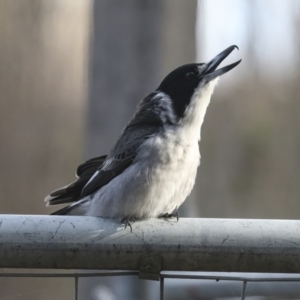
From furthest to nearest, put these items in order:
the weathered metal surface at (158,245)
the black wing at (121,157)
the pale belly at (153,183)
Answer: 1. the black wing at (121,157)
2. the pale belly at (153,183)
3. the weathered metal surface at (158,245)

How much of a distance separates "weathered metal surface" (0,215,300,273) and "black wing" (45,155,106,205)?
1.16 metres

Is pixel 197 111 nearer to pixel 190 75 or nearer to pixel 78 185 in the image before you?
pixel 190 75

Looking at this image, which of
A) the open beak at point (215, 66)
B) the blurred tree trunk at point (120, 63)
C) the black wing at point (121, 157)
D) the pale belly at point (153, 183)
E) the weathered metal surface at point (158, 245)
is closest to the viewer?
the weathered metal surface at point (158, 245)

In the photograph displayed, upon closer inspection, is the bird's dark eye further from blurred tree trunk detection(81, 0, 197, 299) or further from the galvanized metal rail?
blurred tree trunk detection(81, 0, 197, 299)

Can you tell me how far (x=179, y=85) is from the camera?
264 cm

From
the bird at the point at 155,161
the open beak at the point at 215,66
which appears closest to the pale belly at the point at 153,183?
the bird at the point at 155,161

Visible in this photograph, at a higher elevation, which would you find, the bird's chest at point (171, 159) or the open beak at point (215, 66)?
the open beak at point (215, 66)

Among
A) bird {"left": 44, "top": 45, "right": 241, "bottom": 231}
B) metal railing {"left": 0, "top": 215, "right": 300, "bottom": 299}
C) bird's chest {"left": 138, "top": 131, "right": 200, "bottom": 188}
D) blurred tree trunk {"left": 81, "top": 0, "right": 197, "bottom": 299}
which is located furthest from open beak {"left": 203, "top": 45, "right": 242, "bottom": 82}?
blurred tree trunk {"left": 81, "top": 0, "right": 197, "bottom": 299}

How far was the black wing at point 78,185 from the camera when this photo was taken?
8.45 ft

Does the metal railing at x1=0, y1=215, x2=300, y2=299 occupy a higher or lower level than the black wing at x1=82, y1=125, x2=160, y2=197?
lower

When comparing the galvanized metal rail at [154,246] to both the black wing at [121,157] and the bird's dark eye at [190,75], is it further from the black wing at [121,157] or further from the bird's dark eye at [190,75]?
the bird's dark eye at [190,75]

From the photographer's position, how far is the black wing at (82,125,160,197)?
2428mm

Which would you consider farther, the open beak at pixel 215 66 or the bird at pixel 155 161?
the open beak at pixel 215 66

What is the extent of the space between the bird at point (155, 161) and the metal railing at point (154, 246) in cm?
70
